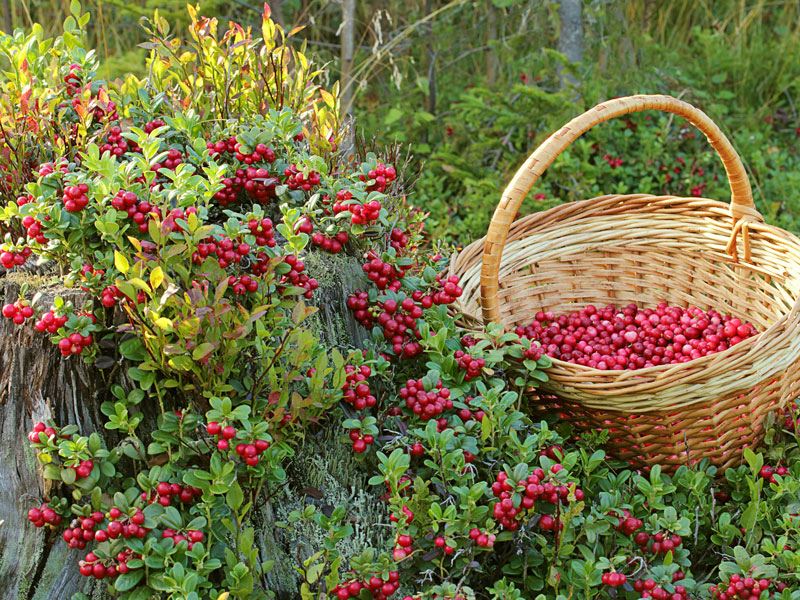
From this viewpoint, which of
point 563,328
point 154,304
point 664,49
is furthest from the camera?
point 664,49

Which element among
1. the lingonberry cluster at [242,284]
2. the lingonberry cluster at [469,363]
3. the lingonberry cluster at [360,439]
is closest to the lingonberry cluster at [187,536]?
the lingonberry cluster at [360,439]

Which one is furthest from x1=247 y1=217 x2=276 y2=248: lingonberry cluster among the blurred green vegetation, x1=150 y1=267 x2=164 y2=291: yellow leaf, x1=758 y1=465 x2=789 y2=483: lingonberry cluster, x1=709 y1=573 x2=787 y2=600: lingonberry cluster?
the blurred green vegetation

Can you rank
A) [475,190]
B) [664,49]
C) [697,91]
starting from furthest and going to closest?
[664,49]
[697,91]
[475,190]

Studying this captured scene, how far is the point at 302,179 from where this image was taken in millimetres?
2057

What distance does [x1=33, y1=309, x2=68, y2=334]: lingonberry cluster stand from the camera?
5.54 feet

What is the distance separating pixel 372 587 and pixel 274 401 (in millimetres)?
384

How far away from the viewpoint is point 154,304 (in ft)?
5.24

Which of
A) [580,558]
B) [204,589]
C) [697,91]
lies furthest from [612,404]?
[697,91]

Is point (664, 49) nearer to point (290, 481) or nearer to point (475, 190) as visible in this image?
point (475, 190)

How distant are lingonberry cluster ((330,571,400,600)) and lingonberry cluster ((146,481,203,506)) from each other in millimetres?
315

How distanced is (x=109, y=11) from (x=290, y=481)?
4.35m

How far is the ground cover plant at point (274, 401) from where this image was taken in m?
1.66

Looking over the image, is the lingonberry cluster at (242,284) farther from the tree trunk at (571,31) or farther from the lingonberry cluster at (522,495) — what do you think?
the tree trunk at (571,31)

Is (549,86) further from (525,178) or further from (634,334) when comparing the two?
(525,178)
